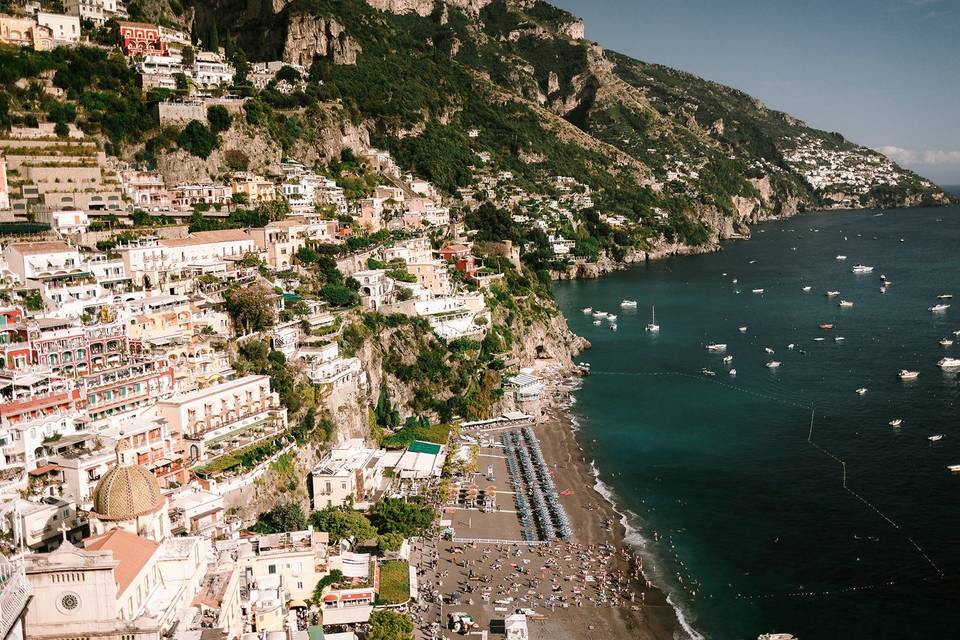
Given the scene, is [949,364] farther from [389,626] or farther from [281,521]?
[281,521]

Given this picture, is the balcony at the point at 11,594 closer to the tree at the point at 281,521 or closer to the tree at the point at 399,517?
the tree at the point at 281,521

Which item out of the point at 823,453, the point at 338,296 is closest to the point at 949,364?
the point at 823,453

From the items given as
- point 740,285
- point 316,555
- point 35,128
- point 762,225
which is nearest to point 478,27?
point 762,225

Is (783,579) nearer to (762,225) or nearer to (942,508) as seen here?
(942,508)

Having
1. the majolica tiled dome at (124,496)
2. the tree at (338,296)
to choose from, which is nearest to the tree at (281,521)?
the majolica tiled dome at (124,496)

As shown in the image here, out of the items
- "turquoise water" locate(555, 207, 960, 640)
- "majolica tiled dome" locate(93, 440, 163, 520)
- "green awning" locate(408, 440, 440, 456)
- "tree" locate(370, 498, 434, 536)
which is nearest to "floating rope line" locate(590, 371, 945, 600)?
"turquoise water" locate(555, 207, 960, 640)
